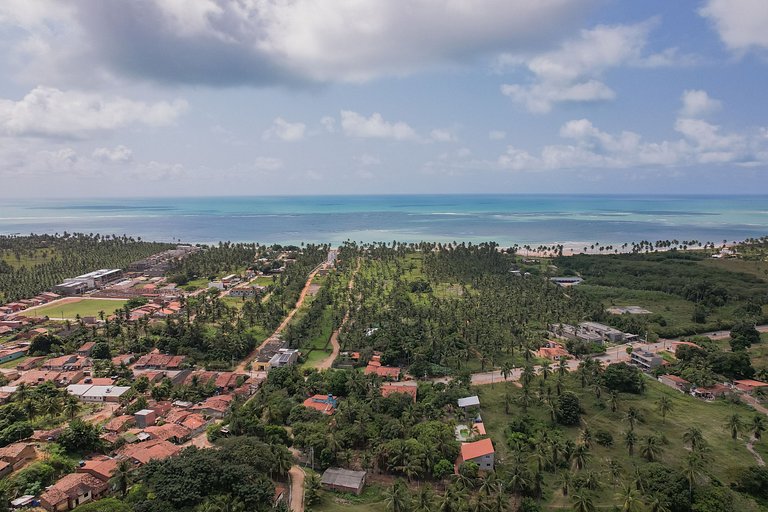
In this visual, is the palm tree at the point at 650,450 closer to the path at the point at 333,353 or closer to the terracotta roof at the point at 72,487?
the path at the point at 333,353

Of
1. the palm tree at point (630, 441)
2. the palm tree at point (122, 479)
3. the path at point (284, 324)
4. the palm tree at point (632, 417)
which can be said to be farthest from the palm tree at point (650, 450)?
the path at point (284, 324)

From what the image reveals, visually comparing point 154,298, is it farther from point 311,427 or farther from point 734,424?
point 734,424

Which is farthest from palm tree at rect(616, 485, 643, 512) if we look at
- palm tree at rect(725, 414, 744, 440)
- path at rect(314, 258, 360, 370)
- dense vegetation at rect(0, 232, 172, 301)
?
dense vegetation at rect(0, 232, 172, 301)

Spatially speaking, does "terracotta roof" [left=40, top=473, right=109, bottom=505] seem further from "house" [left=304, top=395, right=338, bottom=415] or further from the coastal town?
"house" [left=304, top=395, right=338, bottom=415]

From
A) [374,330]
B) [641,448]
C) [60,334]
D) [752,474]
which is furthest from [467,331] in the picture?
[60,334]

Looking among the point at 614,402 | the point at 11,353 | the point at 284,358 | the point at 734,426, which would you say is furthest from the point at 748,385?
the point at 11,353

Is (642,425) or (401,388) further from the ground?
(401,388)

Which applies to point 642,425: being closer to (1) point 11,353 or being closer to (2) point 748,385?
(2) point 748,385
